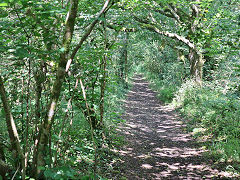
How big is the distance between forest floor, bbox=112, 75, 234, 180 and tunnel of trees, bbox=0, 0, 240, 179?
51 centimetres

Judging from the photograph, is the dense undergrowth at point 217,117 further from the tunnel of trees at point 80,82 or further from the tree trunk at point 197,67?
the tree trunk at point 197,67

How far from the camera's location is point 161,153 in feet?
19.9

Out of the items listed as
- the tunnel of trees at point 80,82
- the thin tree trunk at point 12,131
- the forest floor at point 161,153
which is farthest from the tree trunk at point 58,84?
the forest floor at point 161,153

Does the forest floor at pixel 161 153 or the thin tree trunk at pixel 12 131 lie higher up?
the thin tree trunk at pixel 12 131

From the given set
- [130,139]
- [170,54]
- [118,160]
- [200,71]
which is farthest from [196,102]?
[170,54]

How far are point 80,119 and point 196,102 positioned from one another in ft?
19.1

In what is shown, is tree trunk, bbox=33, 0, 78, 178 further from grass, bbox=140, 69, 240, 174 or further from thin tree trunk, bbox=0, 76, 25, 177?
grass, bbox=140, 69, 240, 174

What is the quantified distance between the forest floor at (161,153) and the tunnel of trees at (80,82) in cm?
51

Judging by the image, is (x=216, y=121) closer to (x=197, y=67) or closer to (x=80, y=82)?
(x=197, y=67)

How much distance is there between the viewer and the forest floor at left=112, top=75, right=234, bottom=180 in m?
4.76

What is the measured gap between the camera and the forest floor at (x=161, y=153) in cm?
476

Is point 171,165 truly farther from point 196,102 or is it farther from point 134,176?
point 196,102

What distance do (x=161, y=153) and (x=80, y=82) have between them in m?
4.82

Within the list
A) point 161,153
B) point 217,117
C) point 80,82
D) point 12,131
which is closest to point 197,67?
point 217,117
